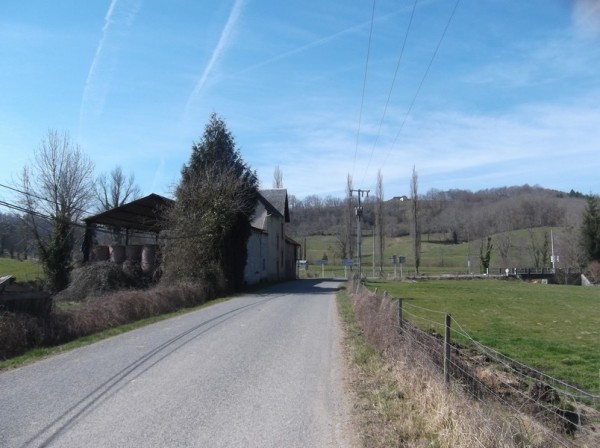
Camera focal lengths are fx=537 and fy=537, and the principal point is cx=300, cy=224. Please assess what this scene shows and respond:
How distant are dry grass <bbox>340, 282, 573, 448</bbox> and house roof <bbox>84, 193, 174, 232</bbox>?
25.5 meters

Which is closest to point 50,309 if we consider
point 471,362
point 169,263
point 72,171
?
point 471,362

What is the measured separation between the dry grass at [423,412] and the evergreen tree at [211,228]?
21.5 metres

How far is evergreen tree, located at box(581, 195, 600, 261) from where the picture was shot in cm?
6562

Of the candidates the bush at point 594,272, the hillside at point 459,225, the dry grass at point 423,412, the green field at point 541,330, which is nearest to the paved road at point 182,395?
the dry grass at point 423,412

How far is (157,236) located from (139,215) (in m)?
3.03

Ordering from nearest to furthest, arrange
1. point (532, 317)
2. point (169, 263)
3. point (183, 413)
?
point (183, 413) → point (532, 317) → point (169, 263)

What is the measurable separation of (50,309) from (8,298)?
1.51 metres

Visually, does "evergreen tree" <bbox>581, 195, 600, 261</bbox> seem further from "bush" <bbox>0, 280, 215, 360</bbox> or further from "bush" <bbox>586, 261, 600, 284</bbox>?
"bush" <bbox>0, 280, 215, 360</bbox>

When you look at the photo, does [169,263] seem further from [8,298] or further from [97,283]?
[8,298]

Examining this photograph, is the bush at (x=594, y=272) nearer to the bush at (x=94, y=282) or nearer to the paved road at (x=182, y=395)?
the bush at (x=94, y=282)

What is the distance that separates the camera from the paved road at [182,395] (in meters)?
5.96

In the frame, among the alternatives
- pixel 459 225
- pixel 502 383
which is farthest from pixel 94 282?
pixel 459 225

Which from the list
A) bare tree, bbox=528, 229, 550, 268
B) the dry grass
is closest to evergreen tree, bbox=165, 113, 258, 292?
the dry grass

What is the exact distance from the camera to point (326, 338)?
562 inches
